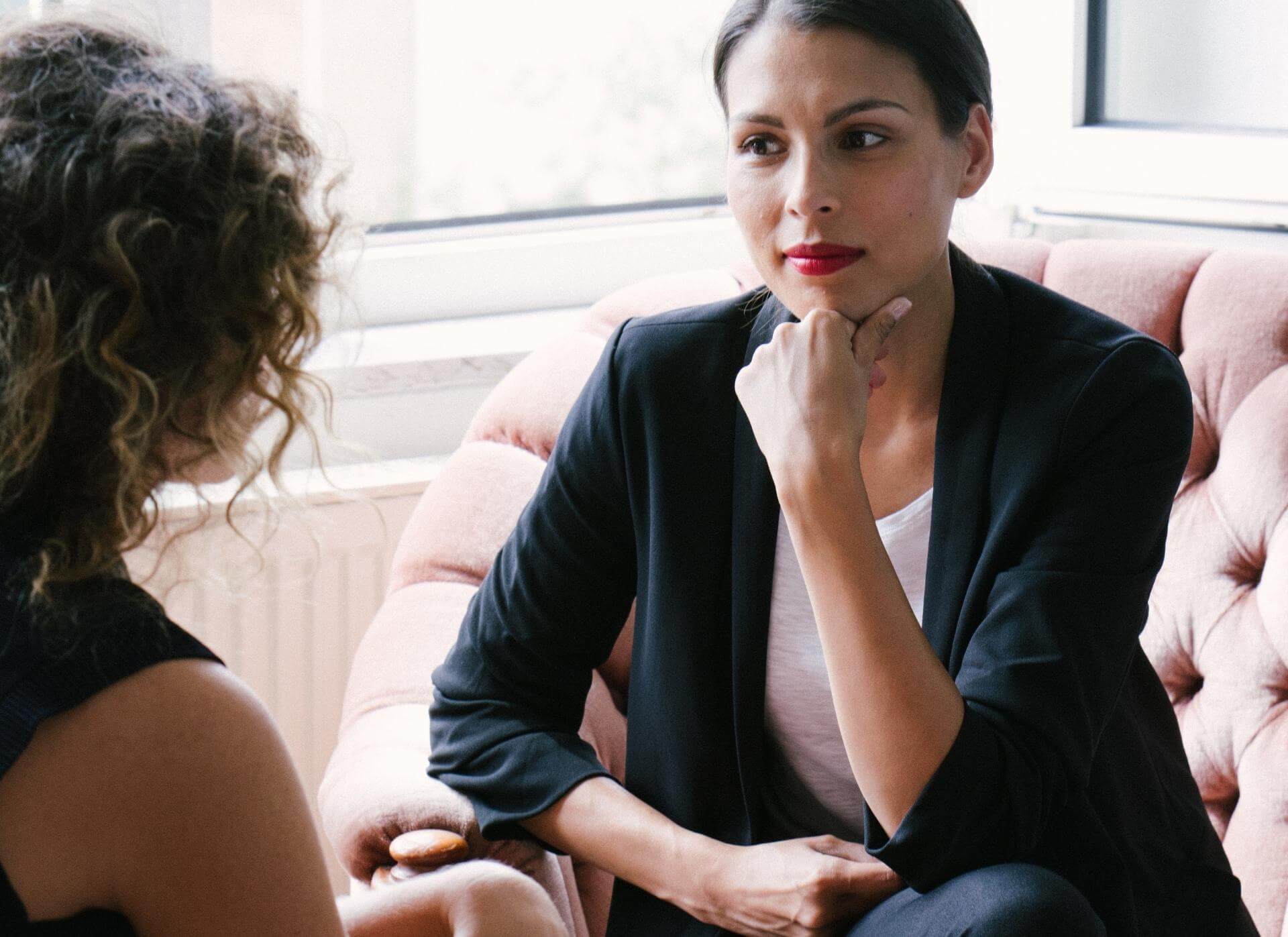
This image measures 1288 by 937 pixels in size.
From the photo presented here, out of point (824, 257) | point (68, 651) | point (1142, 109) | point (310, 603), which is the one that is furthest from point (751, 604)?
point (1142, 109)

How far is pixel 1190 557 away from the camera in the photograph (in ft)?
5.52

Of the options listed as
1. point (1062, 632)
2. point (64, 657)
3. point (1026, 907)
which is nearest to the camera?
point (64, 657)

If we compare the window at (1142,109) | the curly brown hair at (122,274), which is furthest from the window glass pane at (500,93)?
the curly brown hair at (122,274)

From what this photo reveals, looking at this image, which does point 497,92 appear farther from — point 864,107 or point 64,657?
point 64,657

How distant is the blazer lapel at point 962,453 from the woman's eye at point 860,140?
0.56 feet

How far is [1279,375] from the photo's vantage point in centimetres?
165

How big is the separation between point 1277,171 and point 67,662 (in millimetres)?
1706

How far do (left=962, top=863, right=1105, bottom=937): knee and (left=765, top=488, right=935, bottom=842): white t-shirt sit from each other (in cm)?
25

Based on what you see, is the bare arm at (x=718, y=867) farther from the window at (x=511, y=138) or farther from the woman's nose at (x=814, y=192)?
the window at (x=511, y=138)

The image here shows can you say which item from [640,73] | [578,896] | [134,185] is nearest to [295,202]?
[134,185]

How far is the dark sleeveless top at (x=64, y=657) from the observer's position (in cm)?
75

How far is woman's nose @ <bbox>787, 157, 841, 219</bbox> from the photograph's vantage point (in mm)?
1293

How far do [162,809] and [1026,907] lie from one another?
0.63m

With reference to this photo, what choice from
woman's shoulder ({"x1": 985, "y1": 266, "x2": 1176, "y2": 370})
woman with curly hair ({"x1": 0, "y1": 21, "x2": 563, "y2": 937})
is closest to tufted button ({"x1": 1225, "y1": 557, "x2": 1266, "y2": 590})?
woman's shoulder ({"x1": 985, "y1": 266, "x2": 1176, "y2": 370})
